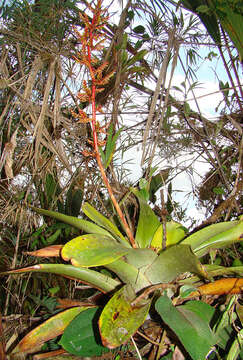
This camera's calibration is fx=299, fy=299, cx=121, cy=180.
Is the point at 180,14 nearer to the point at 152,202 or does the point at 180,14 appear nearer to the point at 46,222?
the point at 152,202

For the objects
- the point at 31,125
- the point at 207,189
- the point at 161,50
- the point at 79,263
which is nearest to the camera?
the point at 79,263

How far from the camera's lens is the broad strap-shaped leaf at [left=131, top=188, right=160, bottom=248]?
653 mm

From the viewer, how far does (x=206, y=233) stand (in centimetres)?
65

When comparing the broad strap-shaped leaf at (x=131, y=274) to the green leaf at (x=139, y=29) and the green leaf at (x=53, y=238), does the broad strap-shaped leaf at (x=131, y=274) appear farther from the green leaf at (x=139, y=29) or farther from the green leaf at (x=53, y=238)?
the green leaf at (x=139, y=29)

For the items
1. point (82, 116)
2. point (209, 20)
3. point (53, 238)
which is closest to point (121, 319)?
point (82, 116)

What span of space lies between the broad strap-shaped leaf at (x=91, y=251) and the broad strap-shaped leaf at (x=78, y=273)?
5cm

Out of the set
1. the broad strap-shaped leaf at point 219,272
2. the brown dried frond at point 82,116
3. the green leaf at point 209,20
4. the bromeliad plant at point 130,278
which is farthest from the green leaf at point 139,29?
the broad strap-shaped leaf at point 219,272

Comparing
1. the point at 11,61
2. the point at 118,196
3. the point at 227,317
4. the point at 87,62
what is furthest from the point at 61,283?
the point at 11,61

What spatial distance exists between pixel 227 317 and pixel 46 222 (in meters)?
0.77

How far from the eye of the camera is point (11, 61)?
42.8 inches

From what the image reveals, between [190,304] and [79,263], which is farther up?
[79,263]

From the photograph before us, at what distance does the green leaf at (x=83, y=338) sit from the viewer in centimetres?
56

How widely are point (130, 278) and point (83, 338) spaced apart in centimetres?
14

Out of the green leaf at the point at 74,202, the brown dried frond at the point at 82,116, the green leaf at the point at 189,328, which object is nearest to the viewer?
the green leaf at the point at 189,328
